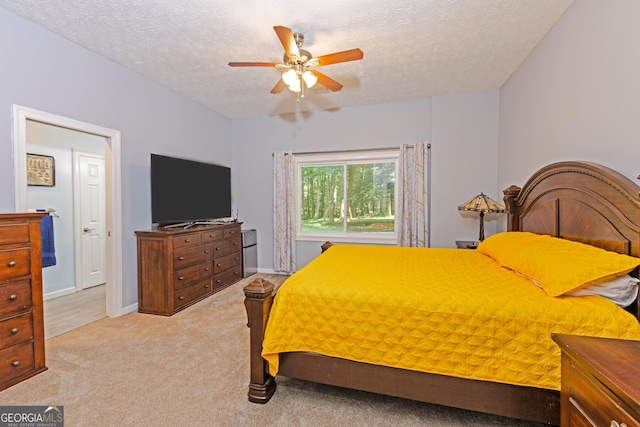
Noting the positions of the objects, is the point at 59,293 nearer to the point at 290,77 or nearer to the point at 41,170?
the point at 41,170

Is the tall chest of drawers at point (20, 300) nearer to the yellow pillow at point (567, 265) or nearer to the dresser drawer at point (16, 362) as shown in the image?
the dresser drawer at point (16, 362)

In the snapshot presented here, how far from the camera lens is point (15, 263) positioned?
1956 mm

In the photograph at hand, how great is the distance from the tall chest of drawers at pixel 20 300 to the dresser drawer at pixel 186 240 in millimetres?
1232

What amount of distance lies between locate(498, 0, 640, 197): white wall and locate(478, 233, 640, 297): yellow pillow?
55 cm

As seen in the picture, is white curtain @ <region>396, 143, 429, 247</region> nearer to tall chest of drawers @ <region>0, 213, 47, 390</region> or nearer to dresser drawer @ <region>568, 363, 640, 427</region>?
dresser drawer @ <region>568, 363, 640, 427</region>

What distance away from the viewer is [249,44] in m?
2.70

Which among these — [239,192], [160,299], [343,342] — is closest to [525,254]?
[343,342]

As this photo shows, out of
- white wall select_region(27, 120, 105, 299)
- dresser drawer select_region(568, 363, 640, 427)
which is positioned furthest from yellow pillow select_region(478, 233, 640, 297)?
white wall select_region(27, 120, 105, 299)

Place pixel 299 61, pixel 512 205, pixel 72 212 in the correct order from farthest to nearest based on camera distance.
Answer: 1. pixel 72 212
2. pixel 512 205
3. pixel 299 61

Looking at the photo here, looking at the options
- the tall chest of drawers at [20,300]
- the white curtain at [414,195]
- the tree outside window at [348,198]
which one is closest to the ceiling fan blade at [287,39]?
the tall chest of drawers at [20,300]

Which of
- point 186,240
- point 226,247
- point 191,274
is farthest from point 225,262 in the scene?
point 186,240

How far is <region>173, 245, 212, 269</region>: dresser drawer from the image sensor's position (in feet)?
10.7

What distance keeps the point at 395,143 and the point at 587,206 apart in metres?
2.74

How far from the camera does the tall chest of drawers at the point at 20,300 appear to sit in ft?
6.24
